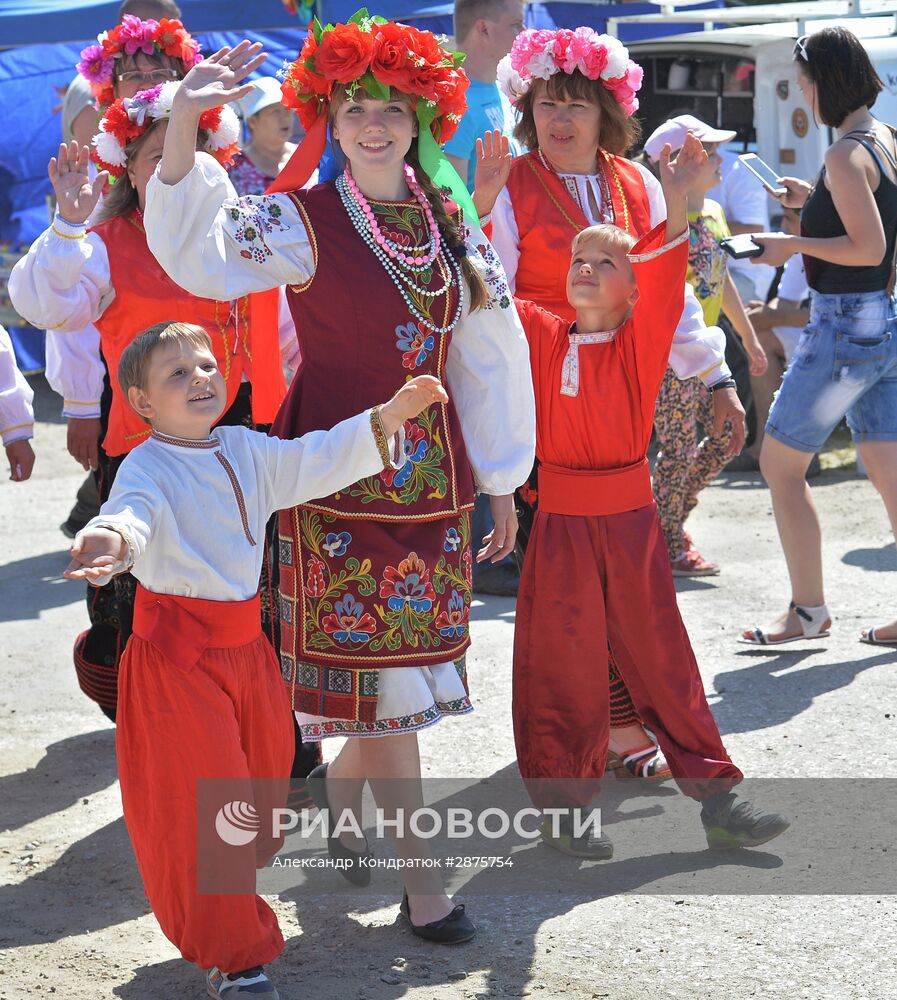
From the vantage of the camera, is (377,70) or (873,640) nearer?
(377,70)

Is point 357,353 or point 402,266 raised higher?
point 402,266

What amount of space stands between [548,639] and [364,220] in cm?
125

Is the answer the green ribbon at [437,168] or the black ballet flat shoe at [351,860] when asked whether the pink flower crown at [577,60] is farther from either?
the black ballet flat shoe at [351,860]

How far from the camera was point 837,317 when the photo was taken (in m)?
5.40

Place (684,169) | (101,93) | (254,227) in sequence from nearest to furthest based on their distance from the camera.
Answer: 1. (254,227)
2. (684,169)
3. (101,93)

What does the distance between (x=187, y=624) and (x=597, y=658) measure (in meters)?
1.24

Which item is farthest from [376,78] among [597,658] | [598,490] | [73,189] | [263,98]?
[263,98]

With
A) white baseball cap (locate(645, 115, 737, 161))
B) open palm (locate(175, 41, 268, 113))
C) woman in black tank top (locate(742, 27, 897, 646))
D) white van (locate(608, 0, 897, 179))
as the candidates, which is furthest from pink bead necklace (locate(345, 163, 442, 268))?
white van (locate(608, 0, 897, 179))

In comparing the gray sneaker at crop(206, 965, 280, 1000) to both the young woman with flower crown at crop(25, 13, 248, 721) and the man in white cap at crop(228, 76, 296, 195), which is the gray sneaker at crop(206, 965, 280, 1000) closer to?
the young woman with flower crown at crop(25, 13, 248, 721)

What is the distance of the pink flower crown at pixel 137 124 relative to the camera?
4.09 m

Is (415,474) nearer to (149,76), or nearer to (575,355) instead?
(575,355)

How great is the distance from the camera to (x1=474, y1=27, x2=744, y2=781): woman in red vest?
438 cm

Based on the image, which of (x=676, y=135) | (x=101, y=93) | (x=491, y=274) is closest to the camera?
(x=491, y=274)

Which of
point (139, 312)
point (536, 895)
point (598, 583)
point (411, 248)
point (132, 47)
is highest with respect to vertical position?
point (132, 47)
